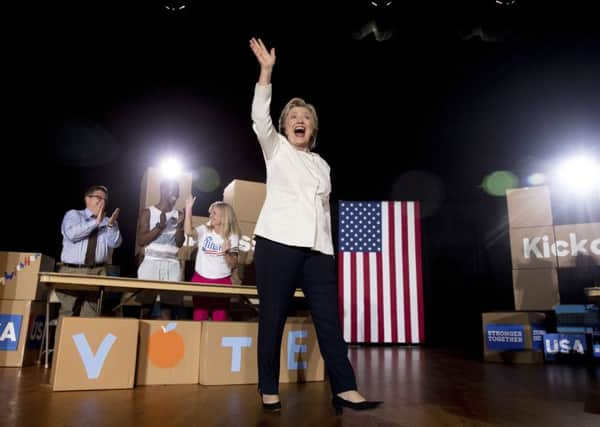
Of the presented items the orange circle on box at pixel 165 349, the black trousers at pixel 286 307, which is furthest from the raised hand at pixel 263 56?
the orange circle on box at pixel 165 349

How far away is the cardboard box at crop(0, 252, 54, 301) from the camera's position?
11.0 feet

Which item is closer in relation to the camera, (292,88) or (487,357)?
(487,357)

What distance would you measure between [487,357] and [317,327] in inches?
116

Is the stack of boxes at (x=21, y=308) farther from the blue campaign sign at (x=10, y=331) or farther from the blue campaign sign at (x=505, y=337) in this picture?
the blue campaign sign at (x=505, y=337)

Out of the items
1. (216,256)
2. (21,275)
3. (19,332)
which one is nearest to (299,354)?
(216,256)

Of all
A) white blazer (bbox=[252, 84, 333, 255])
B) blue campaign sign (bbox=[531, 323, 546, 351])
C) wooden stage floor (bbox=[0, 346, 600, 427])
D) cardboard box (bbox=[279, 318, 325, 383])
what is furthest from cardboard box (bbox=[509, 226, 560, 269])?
white blazer (bbox=[252, 84, 333, 255])

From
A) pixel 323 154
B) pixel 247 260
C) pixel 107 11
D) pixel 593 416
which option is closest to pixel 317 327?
pixel 593 416

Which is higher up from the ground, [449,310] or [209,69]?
[209,69]

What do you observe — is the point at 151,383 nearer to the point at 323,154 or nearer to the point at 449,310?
the point at 323,154

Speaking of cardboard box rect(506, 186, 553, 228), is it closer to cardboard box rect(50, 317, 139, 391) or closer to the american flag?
the american flag

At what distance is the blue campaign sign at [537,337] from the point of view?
154 inches

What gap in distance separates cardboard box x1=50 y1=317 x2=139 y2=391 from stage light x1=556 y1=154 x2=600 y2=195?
16.1 ft

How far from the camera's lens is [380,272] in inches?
219

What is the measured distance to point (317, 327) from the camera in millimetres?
1597
